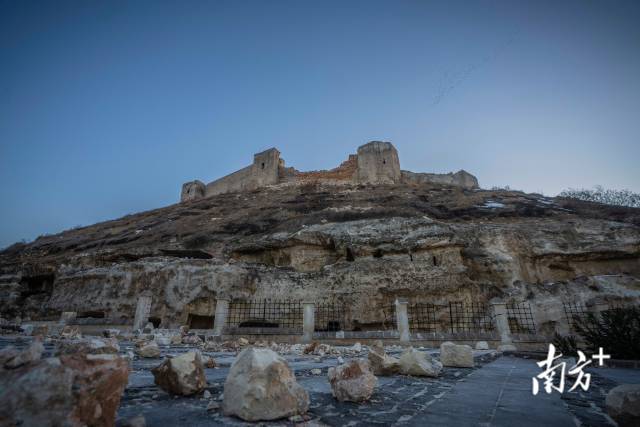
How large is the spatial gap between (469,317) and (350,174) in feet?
100

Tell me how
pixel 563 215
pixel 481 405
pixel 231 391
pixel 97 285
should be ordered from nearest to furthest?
pixel 231 391, pixel 481 405, pixel 97 285, pixel 563 215

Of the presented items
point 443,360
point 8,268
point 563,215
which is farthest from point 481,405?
point 8,268

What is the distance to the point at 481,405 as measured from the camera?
2.42 meters

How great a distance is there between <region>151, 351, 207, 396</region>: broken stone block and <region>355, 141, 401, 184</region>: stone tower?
3952cm

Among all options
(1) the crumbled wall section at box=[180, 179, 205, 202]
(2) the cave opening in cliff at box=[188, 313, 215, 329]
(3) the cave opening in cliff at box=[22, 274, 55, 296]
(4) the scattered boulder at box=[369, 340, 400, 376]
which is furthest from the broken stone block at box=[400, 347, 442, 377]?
(1) the crumbled wall section at box=[180, 179, 205, 202]

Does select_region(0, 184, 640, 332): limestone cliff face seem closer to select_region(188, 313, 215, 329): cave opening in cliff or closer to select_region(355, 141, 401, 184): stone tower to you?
select_region(188, 313, 215, 329): cave opening in cliff

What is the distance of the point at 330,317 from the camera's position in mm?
16406

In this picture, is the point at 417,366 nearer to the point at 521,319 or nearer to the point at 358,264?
the point at 358,264

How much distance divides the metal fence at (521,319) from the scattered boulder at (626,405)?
15.0 metres

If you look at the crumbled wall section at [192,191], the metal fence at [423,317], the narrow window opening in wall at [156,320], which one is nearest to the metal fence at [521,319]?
the metal fence at [423,317]

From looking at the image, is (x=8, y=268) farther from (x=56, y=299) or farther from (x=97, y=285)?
(x=97, y=285)

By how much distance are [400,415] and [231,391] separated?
3.76 ft

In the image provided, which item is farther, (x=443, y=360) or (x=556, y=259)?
(x=556, y=259)

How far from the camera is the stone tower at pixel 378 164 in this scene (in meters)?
41.7
